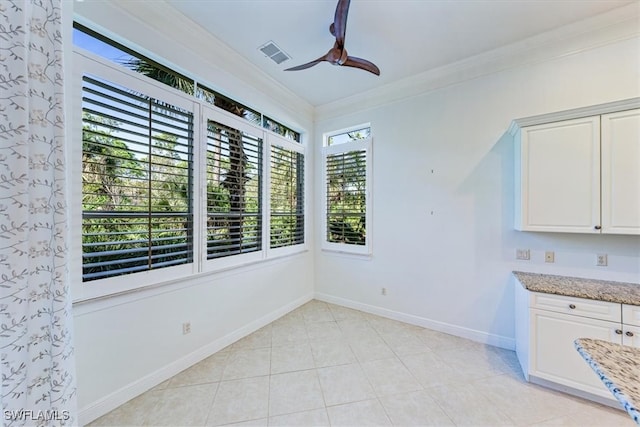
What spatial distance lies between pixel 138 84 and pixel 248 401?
2.62 metres

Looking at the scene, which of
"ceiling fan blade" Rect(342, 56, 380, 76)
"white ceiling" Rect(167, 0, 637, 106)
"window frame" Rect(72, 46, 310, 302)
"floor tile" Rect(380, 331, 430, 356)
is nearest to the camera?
"window frame" Rect(72, 46, 310, 302)

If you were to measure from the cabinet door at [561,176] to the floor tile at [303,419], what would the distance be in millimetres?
2413

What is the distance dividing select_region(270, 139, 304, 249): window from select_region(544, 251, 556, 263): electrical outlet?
116 inches

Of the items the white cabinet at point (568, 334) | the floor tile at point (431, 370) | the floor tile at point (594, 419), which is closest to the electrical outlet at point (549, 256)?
the white cabinet at point (568, 334)

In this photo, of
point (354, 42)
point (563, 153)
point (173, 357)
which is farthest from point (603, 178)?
point (173, 357)

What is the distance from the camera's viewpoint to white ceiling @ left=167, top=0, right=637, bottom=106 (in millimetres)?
2080

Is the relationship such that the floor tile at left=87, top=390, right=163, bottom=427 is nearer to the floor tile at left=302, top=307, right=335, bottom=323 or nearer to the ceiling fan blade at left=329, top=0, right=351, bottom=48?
the floor tile at left=302, top=307, right=335, bottom=323

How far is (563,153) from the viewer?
2.21m

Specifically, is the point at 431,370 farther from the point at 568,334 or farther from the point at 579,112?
the point at 579,112

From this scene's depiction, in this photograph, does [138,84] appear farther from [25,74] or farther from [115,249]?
[115,249]

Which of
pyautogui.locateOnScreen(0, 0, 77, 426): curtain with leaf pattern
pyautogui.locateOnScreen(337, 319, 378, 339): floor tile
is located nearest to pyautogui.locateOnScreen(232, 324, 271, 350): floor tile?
pyautogui.locateOnScreen(337, 319, 378, 339): floor tile

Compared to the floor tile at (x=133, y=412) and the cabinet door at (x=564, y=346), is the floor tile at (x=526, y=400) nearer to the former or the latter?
the cabinet door at (x=564, y=346)

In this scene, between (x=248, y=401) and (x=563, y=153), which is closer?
(x=248, y=401)

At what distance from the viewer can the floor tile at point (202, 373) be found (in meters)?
2.12
